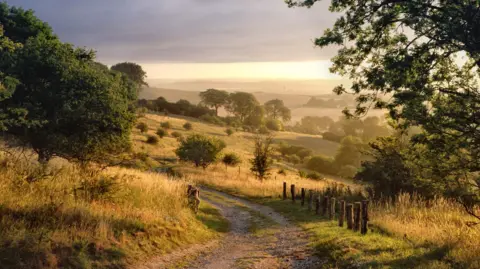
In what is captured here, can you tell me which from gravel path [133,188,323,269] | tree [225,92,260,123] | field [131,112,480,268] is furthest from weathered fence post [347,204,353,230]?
tree [225,92,260,123]

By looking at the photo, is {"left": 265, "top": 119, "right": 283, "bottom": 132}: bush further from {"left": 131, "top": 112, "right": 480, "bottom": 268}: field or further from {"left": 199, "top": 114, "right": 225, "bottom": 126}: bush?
{"left": 131, "top": 112, "right": 480, "bottom": 268}: field

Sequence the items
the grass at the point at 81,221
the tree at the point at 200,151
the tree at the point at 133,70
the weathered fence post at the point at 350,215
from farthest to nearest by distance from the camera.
→ the tree at the point at 133,70 < the tree at the point at 200,151 < the weathered fence post at the point at 350,215 < the grass at the point at 81,221

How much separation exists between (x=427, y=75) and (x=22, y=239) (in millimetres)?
10568

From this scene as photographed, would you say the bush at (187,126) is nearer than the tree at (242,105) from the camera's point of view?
Yes

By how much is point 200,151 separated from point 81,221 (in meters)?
37.0

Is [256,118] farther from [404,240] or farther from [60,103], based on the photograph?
[404,240]

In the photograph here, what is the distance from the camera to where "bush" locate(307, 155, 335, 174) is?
73.8m

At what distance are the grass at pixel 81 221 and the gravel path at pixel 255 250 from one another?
749mm

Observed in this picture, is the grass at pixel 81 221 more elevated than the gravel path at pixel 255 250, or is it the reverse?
the grass at pixel 81 221

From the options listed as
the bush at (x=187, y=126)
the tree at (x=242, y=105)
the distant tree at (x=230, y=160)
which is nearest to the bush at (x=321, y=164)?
the distant tree at (x=230, y=160)

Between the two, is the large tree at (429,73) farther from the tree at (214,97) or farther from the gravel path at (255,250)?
the tree at (214,97)

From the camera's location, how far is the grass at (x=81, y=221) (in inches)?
322

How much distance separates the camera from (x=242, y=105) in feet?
414

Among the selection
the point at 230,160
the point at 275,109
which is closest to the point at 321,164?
the point at 230,160
